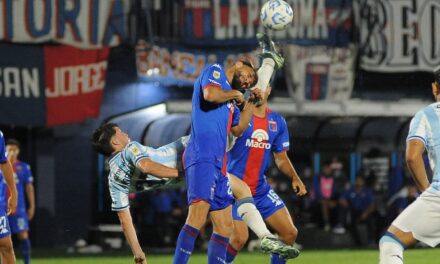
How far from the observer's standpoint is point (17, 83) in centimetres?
2212

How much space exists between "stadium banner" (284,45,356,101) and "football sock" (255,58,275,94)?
43.2 feet

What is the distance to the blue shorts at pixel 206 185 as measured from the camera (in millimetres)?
9914

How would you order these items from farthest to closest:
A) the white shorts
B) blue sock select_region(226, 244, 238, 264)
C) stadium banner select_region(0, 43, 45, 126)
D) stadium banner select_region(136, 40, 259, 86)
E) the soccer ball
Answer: stadium banner select_region(136, 40, 259, 86) → stadium banner select_region(0, 43, 45, 126) → the soccer ball → blue sock select_region(226, 244, 238, 264) → the white shorts

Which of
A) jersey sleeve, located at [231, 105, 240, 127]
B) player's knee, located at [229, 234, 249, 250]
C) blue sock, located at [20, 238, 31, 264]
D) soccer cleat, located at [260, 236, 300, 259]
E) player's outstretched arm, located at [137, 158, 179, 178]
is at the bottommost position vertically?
blue sock, located at [20, 238, 31, 264]

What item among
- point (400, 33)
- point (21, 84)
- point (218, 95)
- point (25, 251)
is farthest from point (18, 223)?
point (400, 33)

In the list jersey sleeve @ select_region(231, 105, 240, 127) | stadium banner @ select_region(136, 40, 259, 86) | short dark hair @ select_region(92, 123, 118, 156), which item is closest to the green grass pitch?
stadium banner @ select_region(136, 40, 259, 86)

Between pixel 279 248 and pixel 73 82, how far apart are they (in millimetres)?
13228

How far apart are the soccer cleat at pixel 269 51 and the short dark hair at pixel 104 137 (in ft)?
5.03

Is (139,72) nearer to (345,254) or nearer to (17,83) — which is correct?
(17,83)

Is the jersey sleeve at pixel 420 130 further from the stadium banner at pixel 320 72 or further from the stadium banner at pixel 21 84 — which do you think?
the stadium banner at pixel 320 72

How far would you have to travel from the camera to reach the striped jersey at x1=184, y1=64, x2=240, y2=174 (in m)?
9.98

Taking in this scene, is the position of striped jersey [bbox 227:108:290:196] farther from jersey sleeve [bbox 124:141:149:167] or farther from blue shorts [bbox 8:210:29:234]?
blue shorts [bbox 8:210:29:234]

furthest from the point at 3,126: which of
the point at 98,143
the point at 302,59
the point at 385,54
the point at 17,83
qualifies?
the point at 98,143

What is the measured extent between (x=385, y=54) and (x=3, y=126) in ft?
25.5
